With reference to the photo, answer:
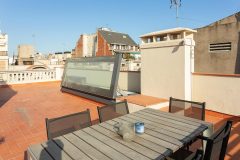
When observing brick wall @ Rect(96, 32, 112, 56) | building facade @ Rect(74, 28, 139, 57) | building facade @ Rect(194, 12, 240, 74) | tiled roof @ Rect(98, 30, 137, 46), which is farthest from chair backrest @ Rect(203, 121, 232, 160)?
tiled roof @ Rect(98, 30, 137, 46)

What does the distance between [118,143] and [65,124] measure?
3.36 ft

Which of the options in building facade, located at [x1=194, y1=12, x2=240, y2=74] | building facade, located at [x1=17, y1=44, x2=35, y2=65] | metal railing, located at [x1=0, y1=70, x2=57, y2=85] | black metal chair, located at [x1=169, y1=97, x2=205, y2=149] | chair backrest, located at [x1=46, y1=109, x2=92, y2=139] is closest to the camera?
chair backrest, located at [x1=46, y1=109, x2=92, y2=139]

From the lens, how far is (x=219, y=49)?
40.1 feet

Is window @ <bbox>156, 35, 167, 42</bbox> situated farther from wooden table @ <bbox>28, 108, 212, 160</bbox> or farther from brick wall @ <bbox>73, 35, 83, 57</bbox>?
brick wall @ <bbox>73, 35, 83, 57</bbox>

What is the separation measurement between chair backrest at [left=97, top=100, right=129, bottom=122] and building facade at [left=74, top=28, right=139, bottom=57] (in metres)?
42.1

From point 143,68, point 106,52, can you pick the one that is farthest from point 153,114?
point 106,52

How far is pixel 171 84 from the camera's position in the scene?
6297 millimetres

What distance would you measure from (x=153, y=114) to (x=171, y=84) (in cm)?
328

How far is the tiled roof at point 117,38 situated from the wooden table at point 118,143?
46366mm

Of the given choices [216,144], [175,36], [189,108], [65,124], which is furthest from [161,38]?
[216,144]

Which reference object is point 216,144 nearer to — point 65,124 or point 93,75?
point 65,124

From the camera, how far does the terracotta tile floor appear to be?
12.6ft

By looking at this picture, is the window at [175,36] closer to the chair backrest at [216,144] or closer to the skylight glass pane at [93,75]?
the skylight glass pane at [93,75]

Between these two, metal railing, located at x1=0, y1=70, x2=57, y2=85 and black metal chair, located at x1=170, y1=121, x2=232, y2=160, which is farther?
metal railing, located at x1=0, y1=70, x2=57, y2=85
